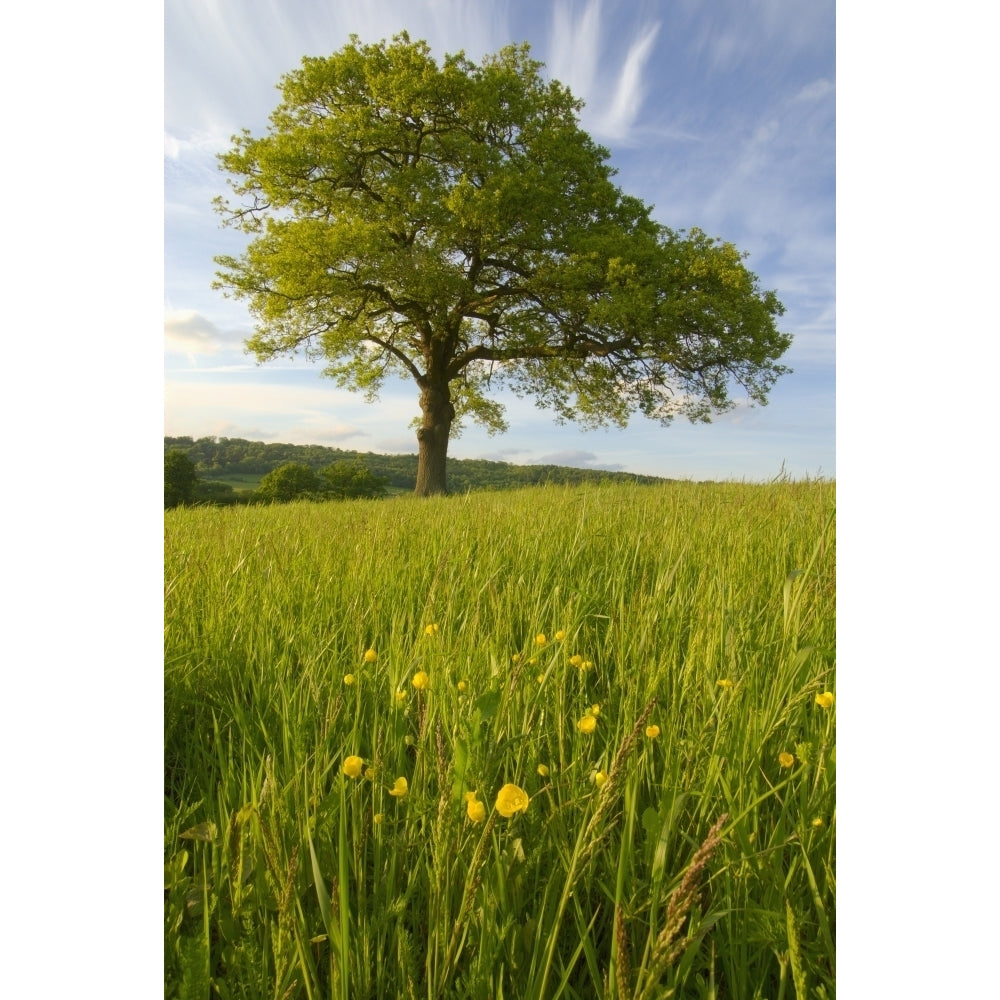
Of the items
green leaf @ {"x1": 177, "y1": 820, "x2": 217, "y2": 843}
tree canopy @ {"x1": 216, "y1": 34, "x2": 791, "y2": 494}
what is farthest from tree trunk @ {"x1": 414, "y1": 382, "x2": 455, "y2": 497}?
green leaf @ {"x1": 177, "y1": 820, "x2": 217, "y2": 843}

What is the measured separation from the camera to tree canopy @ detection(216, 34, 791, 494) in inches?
393

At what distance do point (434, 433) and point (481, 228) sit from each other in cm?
424

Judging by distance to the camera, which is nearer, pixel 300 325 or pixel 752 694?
pixel 752 694

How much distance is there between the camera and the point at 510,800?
0.55 m

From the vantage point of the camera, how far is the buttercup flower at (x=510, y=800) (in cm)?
54

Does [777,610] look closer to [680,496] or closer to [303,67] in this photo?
[680,496]

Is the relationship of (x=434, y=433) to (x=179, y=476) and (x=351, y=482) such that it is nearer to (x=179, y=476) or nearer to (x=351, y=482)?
(x=351, y=482)

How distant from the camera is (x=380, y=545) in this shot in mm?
2576

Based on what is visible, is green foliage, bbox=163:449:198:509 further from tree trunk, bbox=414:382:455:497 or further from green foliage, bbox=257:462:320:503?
tree trunk, bbox=414:382:455:497

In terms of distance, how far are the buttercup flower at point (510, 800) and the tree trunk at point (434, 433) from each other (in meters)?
11.3

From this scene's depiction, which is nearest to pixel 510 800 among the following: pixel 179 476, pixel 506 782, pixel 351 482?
pixel 506 782

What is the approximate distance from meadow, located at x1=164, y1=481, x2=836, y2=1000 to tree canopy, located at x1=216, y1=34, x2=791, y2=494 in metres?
8.11
